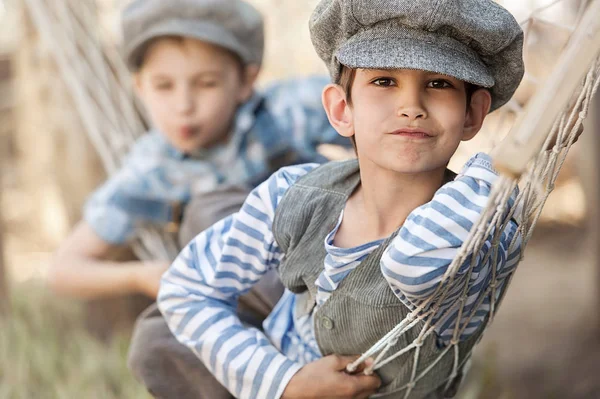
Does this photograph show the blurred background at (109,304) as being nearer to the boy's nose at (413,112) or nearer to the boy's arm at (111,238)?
the boy's arm at (111,238)

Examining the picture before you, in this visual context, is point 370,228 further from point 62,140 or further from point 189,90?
point 62,140

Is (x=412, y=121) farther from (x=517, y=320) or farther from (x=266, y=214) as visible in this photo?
(x=517, y=320)

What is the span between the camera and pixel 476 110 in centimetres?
89

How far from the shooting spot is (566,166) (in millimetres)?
3467

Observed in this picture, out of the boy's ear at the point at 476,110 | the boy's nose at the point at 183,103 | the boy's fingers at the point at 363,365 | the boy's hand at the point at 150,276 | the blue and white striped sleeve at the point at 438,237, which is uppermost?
the boy's nose at the point at 183,103

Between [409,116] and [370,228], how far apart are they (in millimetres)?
170

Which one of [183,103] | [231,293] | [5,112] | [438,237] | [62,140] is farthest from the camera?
[5,112]

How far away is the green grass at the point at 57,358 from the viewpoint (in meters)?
2.01

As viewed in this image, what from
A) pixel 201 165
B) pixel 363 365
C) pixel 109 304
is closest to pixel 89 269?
pixel 201 165

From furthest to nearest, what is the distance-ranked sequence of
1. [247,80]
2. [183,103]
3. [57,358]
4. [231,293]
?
[57,358] → [247,80] → [183,103] → [231,293]

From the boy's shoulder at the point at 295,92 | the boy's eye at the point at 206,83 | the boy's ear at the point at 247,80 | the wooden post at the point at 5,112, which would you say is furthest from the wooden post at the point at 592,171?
the wooden post at the point at 5,112

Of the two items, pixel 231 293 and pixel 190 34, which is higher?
pixel 190 34

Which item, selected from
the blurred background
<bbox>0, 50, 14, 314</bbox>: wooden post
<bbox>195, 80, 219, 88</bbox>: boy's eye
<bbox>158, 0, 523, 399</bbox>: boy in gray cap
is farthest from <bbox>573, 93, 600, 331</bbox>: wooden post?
<bbox>0, 50, 14, 314</bbox>: wooden post

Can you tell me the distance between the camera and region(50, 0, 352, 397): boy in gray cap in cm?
148
